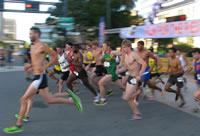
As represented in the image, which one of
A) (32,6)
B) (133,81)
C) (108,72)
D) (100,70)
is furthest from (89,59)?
(32,6)

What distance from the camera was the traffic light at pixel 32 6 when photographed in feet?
54.3

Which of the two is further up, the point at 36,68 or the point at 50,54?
the point at 50,54

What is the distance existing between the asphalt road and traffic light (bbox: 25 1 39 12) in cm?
1155

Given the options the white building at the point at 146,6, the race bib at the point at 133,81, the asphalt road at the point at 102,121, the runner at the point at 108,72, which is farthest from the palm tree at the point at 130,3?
the race bib at the point at 133,81

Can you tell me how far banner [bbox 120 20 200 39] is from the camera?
8.84 metres

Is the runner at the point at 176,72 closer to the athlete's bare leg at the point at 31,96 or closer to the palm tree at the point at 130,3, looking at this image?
the athlete's bare leg at the point at 31,96

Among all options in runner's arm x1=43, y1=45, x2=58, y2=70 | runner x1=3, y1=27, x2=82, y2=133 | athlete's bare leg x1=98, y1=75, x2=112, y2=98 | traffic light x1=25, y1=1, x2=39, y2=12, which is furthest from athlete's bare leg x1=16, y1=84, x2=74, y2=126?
traffic light x1=25, y1=1, x2=39, y2=12

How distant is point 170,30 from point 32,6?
1092cm

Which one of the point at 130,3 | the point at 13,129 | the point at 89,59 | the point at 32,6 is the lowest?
the point at 13,129

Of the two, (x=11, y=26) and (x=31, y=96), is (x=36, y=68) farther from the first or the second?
(x=11, y=26)

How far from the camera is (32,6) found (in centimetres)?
1666

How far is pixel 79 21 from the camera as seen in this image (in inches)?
801

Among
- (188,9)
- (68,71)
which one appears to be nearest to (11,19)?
(188,9)

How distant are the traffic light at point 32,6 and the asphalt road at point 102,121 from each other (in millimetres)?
11547
